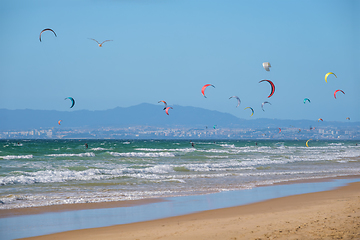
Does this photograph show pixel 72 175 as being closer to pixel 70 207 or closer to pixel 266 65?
pixel 70 207

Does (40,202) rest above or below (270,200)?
above

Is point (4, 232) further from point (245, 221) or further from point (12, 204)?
point (245, 221)

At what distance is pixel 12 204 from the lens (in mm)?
10562

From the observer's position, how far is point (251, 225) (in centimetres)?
774

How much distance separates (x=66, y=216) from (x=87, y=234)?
6.26ft

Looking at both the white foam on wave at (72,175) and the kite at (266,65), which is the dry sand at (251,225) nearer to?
the white foam on wave at (72,175)

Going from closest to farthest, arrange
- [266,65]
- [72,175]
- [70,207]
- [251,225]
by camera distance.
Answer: [251,225] → [70,207] → [72,175] → [266,65]

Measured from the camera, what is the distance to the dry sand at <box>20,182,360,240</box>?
688 centimetres

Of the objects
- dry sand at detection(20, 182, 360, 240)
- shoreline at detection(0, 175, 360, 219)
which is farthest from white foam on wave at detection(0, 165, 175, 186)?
dry sand at detection(20, 182, 360, 240)

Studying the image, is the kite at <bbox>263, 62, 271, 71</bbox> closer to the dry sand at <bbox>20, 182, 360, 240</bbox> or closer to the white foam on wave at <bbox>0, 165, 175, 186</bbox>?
the white foam on wave at <bbox>0, 165, 175, 186</bbox>

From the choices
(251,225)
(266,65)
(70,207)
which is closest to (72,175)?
(70,207)

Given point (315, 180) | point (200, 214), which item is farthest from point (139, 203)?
point (315, 180)

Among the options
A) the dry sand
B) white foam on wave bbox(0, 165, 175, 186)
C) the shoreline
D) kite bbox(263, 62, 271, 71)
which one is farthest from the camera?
kite bbox(263, 62, 271, 71)

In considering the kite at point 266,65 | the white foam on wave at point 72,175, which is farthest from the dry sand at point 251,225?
the kite at point 266,65
